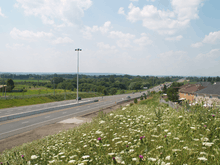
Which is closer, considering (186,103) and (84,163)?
(84,163)

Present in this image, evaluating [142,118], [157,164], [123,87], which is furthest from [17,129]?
[123,87]

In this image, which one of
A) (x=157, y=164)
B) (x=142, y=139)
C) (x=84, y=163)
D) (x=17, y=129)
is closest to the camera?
(x=157, y=164)

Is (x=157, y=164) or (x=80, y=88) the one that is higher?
(x=157, y=164)

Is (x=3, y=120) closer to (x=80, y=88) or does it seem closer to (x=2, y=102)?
(x=2, y=102)

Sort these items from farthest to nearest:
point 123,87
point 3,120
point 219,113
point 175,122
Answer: point 123,87 < point 3,120 < point 219,113 < point 175,122

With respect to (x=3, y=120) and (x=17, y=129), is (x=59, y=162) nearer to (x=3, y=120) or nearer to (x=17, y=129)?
(x=17, y=129)

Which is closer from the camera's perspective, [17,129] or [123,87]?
[17,129]

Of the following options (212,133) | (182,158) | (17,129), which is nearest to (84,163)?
(182,158)

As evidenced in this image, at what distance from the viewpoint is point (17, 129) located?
56.6 feet

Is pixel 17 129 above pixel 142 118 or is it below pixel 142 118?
below

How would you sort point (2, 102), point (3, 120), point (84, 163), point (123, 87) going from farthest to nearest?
point (123, 87), point (2, 102), point (3, 120), point (84, 163)

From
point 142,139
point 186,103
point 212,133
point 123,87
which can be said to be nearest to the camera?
point 142,139

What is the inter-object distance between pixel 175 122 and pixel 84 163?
3691 mm

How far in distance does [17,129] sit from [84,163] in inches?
733
